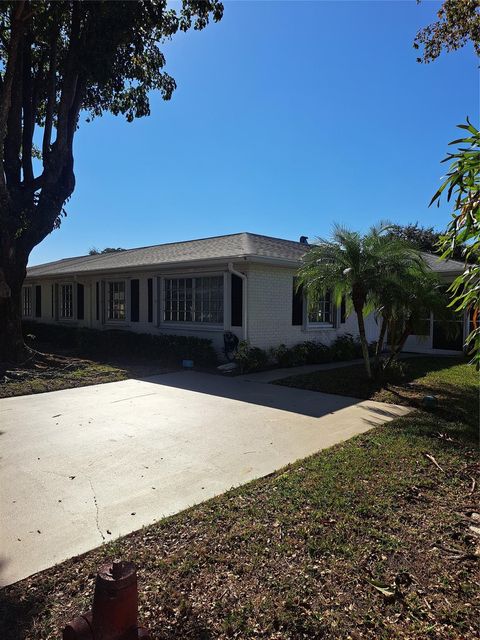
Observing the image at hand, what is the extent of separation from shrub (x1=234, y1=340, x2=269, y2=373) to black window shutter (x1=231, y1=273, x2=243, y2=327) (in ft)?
2.45

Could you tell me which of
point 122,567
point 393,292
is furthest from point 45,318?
point 122,567

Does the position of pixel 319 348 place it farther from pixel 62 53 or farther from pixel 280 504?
pixel 62 53

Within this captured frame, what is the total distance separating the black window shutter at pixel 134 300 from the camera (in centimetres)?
1532

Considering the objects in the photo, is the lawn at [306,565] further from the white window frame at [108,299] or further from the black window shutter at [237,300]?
the white window frame at [108,299]

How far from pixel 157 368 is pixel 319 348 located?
4.89 metres

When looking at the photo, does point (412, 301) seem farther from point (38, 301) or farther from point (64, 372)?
point (38, 301)

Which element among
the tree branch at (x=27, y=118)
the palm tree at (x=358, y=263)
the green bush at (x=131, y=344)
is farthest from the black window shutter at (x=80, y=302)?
the palm tree at (x=358, y=263)

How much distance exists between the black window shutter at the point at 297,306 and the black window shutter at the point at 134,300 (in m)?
5.79

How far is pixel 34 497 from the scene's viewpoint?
3.84 m

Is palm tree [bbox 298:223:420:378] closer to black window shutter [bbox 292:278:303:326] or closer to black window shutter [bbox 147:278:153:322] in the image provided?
black window shutter [bbox 292:278:303:326]

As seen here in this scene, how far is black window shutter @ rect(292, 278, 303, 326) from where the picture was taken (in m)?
13.0

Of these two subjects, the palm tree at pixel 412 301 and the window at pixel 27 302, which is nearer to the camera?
the palm tree at pixel 412 301

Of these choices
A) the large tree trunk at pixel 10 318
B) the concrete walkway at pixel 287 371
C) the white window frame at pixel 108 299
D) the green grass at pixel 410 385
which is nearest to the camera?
the green grass at pixel 410 385

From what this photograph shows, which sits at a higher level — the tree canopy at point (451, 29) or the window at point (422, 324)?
the tree canopy at point (451, 29)
